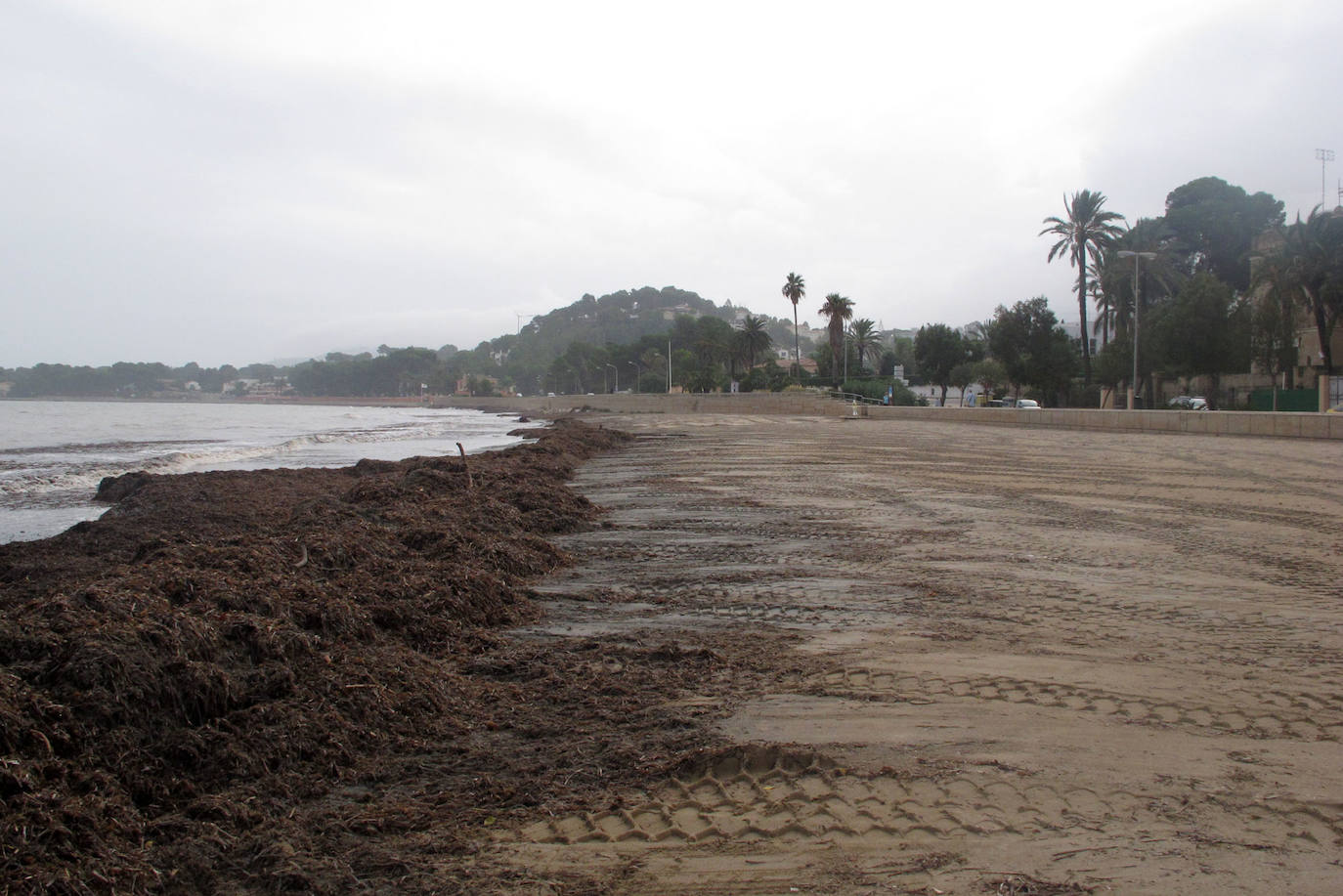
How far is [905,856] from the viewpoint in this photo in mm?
2643

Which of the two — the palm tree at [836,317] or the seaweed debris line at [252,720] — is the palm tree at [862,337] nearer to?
the palm tree at [836,317]

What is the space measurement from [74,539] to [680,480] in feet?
29.8

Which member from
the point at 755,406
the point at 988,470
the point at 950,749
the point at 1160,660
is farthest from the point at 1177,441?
the point at 755,406

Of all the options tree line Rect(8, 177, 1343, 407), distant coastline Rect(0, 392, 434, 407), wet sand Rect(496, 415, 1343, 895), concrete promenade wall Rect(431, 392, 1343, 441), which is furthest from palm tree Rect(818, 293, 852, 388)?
distant coastline Rect(0, 392, 434, 407)

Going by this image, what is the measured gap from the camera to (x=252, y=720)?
3.47 metres

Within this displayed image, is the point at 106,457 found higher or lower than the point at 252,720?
lower

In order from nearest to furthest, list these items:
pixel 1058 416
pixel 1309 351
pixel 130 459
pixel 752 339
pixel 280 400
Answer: pixel 130 459
pixel 1058 416
pixel 1309 351
pixel 752 339
pixel 280 400

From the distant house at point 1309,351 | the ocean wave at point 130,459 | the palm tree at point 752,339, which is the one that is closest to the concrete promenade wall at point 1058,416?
the distant house at point 1309,351

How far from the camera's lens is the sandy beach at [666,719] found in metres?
2.64

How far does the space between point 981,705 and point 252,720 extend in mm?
3183

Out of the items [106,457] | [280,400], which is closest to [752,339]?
[106,457]

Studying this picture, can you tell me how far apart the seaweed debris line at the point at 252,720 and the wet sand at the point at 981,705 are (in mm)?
545

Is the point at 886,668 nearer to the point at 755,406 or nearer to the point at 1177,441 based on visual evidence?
the point at 1177,441

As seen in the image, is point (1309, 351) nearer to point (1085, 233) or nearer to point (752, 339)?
point (1085, 233)
